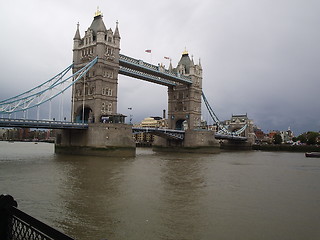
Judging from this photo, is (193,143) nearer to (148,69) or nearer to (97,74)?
(148,69)

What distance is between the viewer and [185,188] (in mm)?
14375

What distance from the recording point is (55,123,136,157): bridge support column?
31750mm

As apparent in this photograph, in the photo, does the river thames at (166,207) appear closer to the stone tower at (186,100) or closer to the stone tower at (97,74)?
the stone tower at (97,74)

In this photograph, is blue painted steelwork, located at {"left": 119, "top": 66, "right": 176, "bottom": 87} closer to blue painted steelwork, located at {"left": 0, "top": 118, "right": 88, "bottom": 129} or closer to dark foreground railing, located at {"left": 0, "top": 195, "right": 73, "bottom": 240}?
blue painted steelwork, located at {"left": 0, "top": 118, "right": 88, "bottom": 129}

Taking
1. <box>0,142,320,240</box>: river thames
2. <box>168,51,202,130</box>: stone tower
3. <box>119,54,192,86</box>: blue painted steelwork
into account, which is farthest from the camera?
<box>168,51,202,130</box>: stone tower

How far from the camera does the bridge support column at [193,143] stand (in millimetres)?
49125

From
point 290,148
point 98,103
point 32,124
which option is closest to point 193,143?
point 98,103

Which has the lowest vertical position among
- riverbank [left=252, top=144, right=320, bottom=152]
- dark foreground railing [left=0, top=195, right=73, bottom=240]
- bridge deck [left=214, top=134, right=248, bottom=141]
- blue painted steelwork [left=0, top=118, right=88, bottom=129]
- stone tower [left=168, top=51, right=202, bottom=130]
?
riverbank [left=252, top=144, right=320, bottom=152]

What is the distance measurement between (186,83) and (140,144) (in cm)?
3272

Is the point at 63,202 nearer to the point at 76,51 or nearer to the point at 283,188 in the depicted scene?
the point at 283,188

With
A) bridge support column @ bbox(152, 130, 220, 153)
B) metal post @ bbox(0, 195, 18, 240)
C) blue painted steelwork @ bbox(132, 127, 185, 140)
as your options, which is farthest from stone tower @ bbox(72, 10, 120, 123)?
metal post @ bbox(0, 195, 18, 240)

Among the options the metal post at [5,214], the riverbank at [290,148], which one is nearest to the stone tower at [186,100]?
the riverbank at [290,148]

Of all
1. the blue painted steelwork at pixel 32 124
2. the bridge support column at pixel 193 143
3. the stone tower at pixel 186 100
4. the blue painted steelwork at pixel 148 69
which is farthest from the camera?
the stone tower at pixel 186 100

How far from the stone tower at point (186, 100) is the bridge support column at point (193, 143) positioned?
333 centimetres
